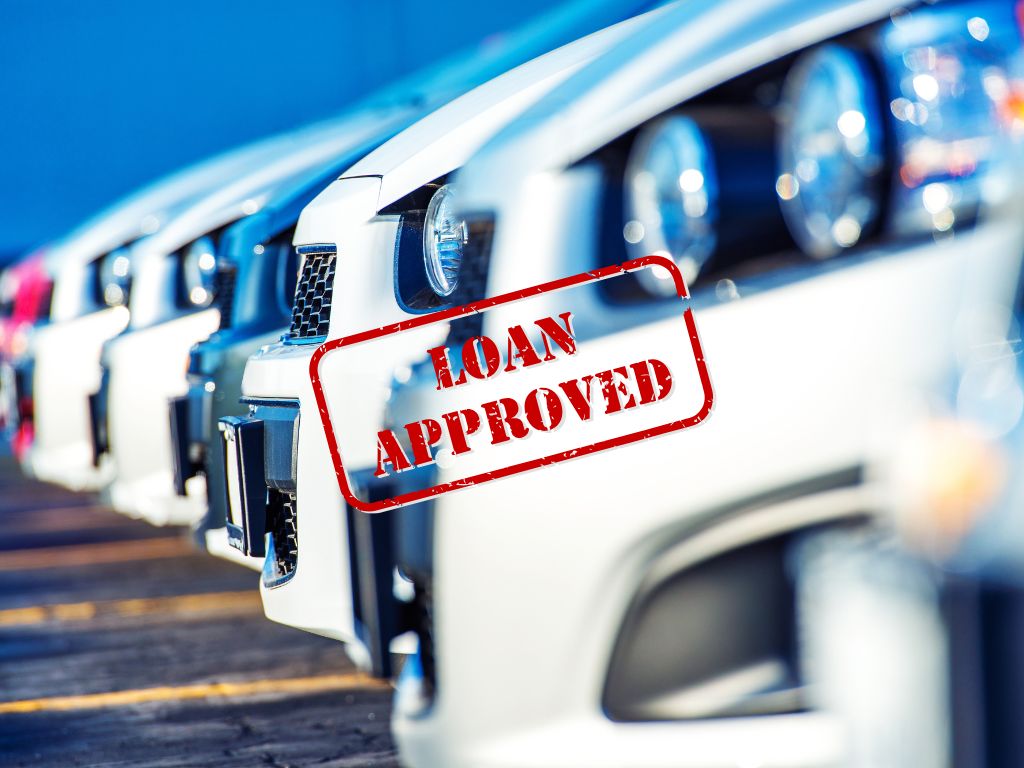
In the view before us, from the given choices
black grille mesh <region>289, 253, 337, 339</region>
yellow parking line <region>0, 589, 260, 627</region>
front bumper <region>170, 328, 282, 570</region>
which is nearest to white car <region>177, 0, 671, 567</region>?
front bumper <region>170, 328, 282, 570</region>

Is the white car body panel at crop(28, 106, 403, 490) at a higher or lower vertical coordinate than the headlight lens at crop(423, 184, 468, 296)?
higher

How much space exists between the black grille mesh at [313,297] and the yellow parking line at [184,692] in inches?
33.4

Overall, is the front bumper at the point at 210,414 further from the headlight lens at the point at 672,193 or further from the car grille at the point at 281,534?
the headlight lens at the point at 672,193

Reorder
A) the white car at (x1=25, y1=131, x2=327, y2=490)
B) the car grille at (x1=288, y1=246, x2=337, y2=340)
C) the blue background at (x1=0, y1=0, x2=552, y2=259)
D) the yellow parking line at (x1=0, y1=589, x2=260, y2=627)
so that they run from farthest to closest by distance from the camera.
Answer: the blue background at (x1=0, y1=0, x2=552, y2=259)
the white car at (x1=25, y1=131, x2=327, y2=490)
the yellow parking line at (x1=0, y1=589, x2=260, y2=627)
the car grille at (x1=288, y1=246, x2=337, y2=340)

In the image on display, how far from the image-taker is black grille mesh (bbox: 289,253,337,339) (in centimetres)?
243

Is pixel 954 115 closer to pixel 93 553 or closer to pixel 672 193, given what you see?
pixel 672 193

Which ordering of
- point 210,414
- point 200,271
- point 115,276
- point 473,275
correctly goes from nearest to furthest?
point 473,275 < point 210,414 < point 200,271 < point 115,276

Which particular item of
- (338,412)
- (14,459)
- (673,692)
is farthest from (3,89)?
(673,692)

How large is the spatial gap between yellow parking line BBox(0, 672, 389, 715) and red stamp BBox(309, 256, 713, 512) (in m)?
1.34

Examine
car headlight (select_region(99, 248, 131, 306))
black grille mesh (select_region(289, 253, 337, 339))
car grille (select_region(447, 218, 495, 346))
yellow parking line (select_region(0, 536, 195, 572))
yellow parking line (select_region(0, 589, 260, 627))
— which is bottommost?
yellow parking line (select_region(0, 589, 260, 627))

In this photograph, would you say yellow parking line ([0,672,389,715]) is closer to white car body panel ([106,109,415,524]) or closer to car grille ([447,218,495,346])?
white car body panel ([106,109,415,524])


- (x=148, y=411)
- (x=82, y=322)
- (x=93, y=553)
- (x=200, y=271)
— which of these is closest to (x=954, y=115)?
(x=200, y=271)

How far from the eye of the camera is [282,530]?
2.48 m

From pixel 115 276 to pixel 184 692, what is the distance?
1.71 metres
